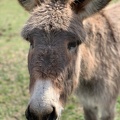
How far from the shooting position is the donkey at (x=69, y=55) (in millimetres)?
2992

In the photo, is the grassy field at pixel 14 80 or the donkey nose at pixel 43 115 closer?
the donkey nose at pixel 43 115

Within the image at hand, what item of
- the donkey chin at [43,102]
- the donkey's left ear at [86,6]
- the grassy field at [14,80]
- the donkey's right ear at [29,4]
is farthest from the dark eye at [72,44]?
the grassy field at [14,80]

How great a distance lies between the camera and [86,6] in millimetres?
3527

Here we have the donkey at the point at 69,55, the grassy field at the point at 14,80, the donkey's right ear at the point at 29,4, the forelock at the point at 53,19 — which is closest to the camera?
the donkey at the point at 69,55

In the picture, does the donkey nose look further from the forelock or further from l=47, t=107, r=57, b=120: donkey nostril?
the forelock

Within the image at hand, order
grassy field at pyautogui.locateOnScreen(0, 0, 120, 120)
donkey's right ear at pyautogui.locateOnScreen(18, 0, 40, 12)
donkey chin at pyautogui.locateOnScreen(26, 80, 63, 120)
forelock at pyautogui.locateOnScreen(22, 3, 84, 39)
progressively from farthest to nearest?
grassy field at pyautogui.locateOnScreen(0, 0, 120, 120)
donkey's right ear at pyautogui.locateOnScreen(18, 0, 40, 12)
forelock at pyautogui.locateOnScreen(22, 3, 84, 39)
donkey chin at pyautogui.locateOnScreen(26, 80, 63, 120)

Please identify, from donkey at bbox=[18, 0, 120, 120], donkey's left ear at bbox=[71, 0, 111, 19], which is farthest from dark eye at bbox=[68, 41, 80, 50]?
donkey's left ear at bbox=[71, 0, 111, 19]

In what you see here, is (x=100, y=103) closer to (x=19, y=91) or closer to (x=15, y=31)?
(x=19, y=91)

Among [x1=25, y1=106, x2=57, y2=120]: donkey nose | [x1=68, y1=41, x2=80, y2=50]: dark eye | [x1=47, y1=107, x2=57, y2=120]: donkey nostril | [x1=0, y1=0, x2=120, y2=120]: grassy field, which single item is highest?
[x1=68, y1=41, x2=80, y2=50]: dark eye

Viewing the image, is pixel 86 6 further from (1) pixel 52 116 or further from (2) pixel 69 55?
(1) pixel 52 116

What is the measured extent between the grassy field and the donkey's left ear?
89.9 inches

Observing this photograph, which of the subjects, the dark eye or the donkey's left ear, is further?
the donkey's left ear

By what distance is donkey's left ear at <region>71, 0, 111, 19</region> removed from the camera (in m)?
3.50

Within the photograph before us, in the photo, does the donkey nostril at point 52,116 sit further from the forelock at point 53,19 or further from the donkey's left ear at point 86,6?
the donkey's left ear at point 86,6
